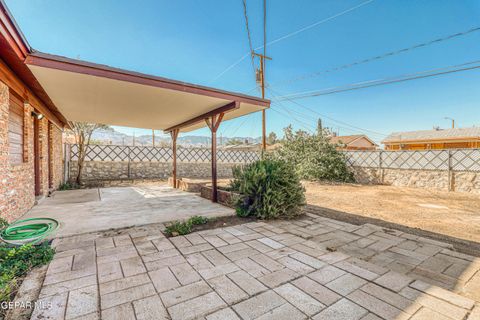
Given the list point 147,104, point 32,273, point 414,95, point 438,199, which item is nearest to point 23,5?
point 147,104

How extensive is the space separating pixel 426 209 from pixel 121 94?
6528 millimetres

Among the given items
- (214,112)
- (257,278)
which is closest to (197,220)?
(257,278)

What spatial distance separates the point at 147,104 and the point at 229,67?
7.11 metres

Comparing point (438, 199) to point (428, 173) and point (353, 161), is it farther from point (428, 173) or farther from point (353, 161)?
point (353, 161)

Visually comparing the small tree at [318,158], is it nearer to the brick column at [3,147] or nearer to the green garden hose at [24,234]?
the green garden hose at [24,234]

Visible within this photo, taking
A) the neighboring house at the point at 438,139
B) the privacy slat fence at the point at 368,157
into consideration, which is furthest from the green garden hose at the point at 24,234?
the neighboring house at the point at 438,139

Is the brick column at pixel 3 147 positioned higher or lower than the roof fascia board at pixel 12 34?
lower

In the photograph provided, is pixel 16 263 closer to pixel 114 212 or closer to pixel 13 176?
pixel 13 176

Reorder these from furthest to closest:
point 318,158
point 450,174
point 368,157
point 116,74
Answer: point 318,158 → point 368,157 → point 450,174 → point 116,74

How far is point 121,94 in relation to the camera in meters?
3.55

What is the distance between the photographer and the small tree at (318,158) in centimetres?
925

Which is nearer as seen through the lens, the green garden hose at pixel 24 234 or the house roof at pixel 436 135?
the green garden hose at pixel 24 234

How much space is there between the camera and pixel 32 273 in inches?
67.7

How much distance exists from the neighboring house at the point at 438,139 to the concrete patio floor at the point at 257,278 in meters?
16.4
